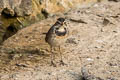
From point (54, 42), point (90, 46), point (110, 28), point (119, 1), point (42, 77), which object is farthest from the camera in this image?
point (119, 1)

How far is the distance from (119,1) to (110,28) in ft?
7.07

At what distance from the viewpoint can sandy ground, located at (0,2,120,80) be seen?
6.50 m

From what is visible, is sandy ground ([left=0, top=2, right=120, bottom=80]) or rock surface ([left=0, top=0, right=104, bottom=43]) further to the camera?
rock surface ([left=0, top=0, right=104, bottom=43])

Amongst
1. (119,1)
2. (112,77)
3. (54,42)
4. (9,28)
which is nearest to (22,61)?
(54,42)

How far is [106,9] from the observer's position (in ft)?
32.8

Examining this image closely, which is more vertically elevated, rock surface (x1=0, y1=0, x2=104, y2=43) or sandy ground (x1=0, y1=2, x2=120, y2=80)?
rock surface (x1=0, y1=0, x2=104, y2=43)

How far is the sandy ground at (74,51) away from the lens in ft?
21.3

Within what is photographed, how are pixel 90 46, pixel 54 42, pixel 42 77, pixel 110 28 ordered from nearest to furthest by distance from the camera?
1. pixel 42 77
2. pixel 54 42
3. pixel 90 46
4. pixel 110 28

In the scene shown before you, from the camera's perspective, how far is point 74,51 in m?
7.52

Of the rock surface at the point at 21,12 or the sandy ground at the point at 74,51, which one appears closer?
the sandy ground at the point at 74,51

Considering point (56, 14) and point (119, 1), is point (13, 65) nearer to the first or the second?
point (56, 14)

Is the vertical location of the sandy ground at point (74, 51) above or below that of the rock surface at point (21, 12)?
below

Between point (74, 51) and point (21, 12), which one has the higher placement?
point (21, 12)

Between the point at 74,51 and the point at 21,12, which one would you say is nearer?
the point at 74,51
